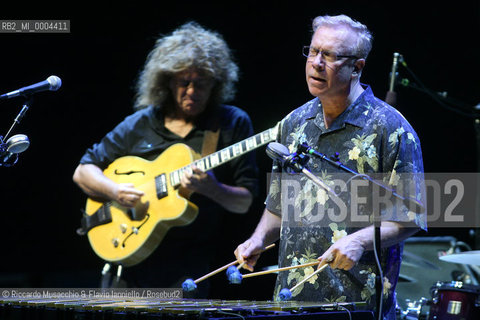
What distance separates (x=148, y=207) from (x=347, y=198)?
2.36m

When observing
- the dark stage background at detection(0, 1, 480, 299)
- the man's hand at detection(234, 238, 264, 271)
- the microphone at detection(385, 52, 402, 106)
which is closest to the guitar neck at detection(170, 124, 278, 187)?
the microphone at detection(385, 52, 402, 106)

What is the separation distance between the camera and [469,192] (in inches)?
225

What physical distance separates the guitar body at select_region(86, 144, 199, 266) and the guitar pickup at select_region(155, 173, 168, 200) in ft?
0.06

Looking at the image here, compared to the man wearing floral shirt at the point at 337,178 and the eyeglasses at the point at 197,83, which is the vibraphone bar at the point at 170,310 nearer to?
the man wearing floral shirt at the point at 337,178

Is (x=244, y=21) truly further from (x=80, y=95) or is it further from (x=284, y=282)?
(x=284, y=282)

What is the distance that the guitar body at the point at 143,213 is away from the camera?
15.9ft

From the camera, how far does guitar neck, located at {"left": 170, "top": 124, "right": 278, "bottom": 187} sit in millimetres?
4441

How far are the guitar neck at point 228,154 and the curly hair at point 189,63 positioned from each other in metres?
0.57

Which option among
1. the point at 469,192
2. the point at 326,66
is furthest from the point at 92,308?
the point at 469,192

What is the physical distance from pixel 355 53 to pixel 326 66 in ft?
0.60

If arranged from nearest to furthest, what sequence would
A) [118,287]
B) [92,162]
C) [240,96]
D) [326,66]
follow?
1. [326,66]
2. [118,287]
3. [92,162]
4. [240,96]

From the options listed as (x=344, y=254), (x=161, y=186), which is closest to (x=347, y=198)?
(x=344, y=254)

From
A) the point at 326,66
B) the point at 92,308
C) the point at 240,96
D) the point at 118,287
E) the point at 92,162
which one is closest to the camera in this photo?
the point at 92,308

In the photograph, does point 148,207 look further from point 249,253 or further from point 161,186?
point 249,253
